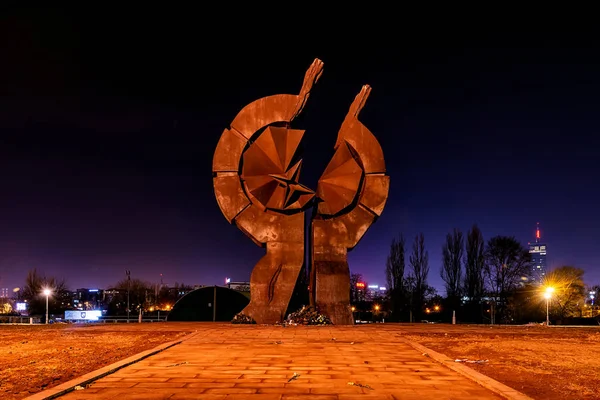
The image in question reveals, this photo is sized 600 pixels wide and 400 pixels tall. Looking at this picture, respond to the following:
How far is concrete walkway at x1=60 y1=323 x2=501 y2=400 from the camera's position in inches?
300

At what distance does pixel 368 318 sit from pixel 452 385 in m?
31.5

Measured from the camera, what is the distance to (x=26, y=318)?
125ft

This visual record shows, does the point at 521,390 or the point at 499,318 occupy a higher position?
the point at 521,390

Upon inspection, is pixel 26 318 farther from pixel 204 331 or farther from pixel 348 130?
pixel 348 130

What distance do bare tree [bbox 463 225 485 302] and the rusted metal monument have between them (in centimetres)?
2861

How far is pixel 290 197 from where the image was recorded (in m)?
20.5

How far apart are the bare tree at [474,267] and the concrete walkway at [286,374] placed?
112 feet

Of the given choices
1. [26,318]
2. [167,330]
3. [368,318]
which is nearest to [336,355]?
[167,330]

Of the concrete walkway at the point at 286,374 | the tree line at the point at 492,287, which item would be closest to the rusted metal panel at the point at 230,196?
the concrete walkway at the point at 286,374

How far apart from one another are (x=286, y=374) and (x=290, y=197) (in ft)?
38.8

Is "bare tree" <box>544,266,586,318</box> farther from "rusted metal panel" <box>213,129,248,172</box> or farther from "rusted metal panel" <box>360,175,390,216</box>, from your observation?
"rusted metal panel" <box>213,129,248,172</box>

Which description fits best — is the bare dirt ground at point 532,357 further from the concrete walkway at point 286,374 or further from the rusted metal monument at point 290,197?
the rusted metal monument at point 290,197

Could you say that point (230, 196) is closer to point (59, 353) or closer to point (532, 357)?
point (59, 353)

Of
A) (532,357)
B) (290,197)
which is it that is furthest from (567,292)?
(532,357)
